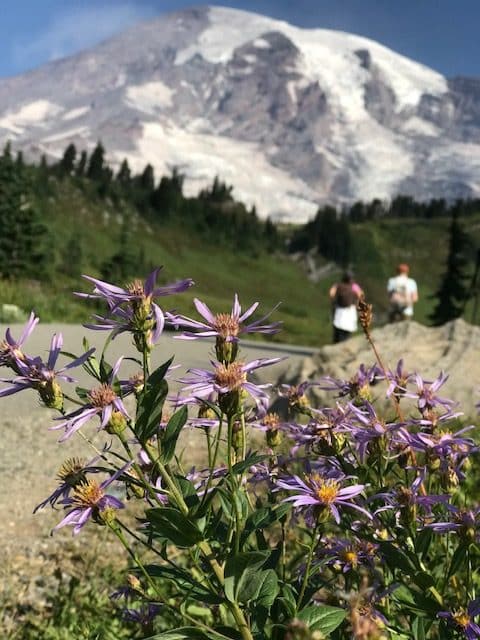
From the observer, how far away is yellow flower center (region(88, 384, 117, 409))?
1.73m

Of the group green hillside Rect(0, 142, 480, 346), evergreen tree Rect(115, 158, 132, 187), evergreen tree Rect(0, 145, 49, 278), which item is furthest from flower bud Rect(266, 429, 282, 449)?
evergreen tree Rect(115, 158, 132, 187)

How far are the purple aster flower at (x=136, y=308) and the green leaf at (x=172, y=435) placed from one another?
0.21 m

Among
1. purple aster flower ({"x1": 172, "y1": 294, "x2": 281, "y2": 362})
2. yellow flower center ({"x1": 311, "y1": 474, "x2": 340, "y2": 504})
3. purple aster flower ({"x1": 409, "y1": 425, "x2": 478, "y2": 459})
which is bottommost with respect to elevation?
yellow flower center ({"x1": 311, "y1": 474, "x2": 340, "y2": 504})

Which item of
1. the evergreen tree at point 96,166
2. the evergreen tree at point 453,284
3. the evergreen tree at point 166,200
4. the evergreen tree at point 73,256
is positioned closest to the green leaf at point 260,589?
the evergreen tree at point 453,284

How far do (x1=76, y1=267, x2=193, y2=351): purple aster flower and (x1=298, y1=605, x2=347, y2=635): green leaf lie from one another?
2.82 feet

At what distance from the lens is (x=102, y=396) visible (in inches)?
68.2

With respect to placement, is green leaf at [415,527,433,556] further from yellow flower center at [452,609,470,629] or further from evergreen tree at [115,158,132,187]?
evergreen tree at [115,158,132,187]

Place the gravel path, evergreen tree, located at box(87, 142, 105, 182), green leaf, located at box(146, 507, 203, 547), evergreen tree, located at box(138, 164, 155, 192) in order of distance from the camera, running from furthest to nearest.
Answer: evergreen tree, located at box(138, 164, 155, 192) → evergreen tree, located at box(87, 142, 105, 182) → the gravel path → green leaf, located at box(146, 507, 203, 547)

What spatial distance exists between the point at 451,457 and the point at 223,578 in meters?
1.19

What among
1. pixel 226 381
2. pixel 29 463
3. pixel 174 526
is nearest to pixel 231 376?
pixel 226 381

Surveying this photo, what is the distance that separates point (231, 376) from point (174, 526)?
40 cm

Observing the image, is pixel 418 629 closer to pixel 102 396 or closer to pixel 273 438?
pixel 273 438

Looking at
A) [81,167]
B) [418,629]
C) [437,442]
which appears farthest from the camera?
[81,167]

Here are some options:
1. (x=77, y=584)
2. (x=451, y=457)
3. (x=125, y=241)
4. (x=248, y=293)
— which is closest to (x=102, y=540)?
(x=77, y=584)
